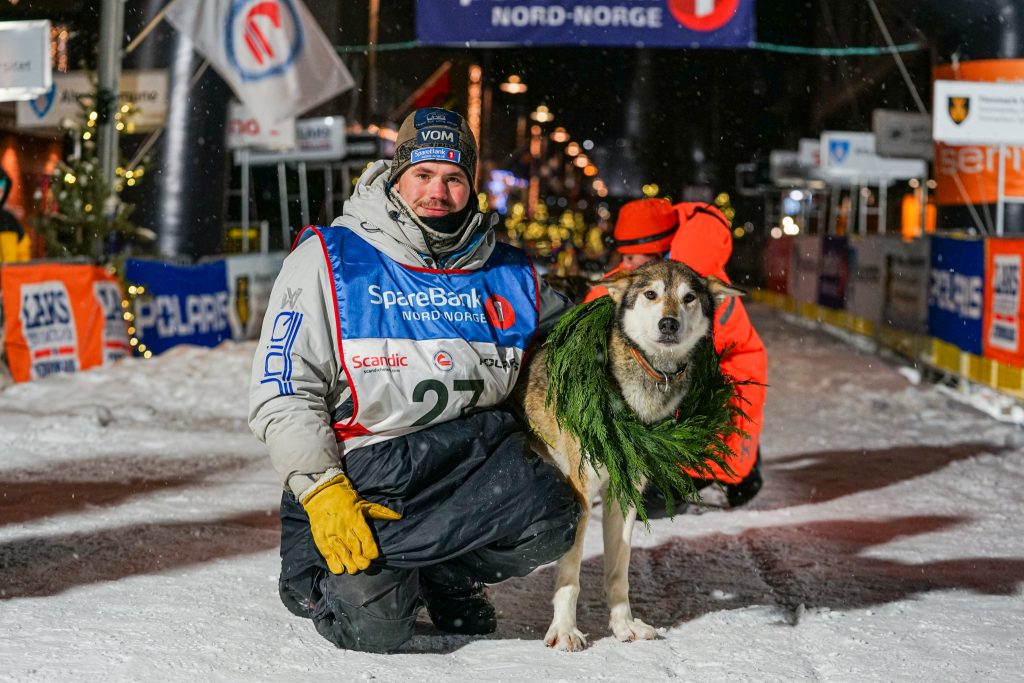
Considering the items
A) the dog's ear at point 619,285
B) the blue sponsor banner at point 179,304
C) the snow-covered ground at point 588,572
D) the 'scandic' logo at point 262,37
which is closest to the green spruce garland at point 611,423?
the dog's ear at point 619,285

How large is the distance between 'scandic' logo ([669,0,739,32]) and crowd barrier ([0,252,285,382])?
6.31m

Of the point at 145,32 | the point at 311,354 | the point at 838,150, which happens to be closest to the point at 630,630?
the point at 311,354

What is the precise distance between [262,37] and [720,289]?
8.58 meters

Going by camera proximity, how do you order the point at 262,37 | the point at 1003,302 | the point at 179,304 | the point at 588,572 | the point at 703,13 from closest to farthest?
1. the point at 588,572
2. the point at 703,13
3. the point at 1003,302
4. the point at 262,37
5. the point at 179,304

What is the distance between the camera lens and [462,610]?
401 centimetres

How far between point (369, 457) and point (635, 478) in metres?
0.92

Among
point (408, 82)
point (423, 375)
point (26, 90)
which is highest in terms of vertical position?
point (408, 82)

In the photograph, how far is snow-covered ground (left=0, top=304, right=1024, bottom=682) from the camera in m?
3.67

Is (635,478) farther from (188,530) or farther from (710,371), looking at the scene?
(188,530)

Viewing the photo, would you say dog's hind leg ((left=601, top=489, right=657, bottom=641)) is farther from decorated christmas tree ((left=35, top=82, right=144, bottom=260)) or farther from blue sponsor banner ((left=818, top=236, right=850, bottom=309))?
blue sponsor banner ((left=818, top=236, right=850, bottom=309))

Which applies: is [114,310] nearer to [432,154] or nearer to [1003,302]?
[1003,302]

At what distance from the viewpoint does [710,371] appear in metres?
4.17

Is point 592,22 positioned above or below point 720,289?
above

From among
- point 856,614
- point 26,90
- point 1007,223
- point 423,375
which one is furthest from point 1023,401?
point 1007,223
